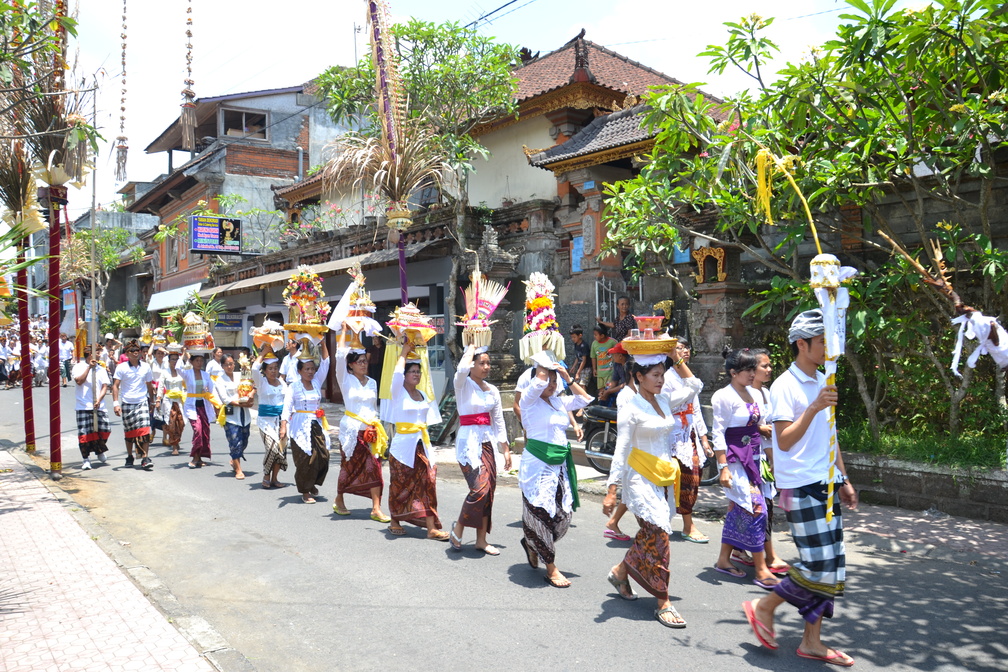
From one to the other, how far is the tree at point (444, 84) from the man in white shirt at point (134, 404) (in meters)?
5.33

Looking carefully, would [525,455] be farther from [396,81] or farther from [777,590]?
[396,81]

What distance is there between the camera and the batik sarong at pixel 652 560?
4.53 meters

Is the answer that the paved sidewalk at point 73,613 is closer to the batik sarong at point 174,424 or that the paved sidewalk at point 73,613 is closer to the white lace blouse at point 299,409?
the white lace blouse at point 299,409

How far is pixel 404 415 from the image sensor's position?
6.79 m

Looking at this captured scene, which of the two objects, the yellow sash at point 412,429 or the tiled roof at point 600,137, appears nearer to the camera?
the yellow sash at point 412,429

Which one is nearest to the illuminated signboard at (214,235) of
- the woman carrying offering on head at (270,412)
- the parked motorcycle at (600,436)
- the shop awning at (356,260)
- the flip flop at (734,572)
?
the shop awning at (356,260)

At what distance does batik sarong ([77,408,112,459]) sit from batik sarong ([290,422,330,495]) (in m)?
4.07

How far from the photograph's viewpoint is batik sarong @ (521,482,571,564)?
5289 millimetres

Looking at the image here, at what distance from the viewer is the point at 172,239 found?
3219 centimetres

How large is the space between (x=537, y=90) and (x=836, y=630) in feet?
41.6

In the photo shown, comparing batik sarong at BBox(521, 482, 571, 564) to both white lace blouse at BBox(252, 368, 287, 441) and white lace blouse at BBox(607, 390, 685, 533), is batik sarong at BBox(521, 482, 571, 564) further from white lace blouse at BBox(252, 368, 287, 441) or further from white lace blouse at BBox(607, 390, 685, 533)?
white lace blouse at BBox(252, 368, 287, 441)

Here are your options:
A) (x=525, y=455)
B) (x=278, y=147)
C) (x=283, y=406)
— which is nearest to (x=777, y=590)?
(x=525, y=455)

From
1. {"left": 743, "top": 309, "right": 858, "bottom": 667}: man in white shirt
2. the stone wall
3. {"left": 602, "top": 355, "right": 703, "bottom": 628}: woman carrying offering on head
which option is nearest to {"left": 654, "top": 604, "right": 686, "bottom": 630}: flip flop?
{"left": 602, "top": 355, "right": 703, "bottom": 628}: woman carrying offering on head

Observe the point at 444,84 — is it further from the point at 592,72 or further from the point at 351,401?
the point at 351,401
